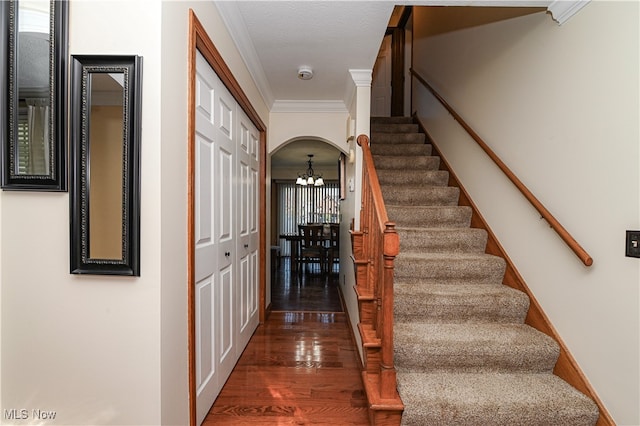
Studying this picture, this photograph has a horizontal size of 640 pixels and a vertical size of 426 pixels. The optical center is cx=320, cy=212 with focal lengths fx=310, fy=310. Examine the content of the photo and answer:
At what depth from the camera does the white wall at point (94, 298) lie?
119cm

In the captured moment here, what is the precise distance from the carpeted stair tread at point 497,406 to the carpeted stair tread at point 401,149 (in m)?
2.65

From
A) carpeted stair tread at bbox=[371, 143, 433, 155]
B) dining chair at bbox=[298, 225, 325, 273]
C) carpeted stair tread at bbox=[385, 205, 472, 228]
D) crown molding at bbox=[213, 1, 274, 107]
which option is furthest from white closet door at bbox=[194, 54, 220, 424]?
dining chair at bbox=[298, 225, 325, 273]

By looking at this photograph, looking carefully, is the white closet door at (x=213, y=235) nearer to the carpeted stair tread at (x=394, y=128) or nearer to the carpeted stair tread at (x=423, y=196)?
the carpeted stair tread at (x=423, y=196)

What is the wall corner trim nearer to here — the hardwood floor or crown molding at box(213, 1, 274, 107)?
crown molding at box(213, 1, 274, 107)

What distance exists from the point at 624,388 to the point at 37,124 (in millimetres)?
2708

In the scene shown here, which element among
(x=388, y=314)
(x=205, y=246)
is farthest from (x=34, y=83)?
(x=388, y=314)

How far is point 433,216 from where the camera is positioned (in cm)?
288

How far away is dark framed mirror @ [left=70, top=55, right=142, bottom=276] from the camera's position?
1172 millimetres

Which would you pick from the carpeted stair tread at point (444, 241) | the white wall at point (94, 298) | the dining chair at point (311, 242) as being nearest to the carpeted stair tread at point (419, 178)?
the carpeted stair tread at point (444, 241)

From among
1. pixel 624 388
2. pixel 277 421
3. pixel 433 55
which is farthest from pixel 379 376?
pixel 433 55

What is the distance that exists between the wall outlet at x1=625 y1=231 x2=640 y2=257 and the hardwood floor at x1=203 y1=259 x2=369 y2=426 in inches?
64.0

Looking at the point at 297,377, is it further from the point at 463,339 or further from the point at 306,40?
the point at 306,40

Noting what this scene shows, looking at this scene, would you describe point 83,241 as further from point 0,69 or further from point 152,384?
point 0,69

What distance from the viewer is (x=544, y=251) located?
1921 millimetres
